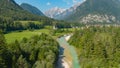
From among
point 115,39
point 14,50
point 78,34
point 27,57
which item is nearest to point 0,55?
point 14,50

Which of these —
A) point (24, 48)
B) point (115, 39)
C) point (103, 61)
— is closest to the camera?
point (103, 61)

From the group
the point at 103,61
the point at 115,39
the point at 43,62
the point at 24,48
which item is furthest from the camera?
the point at 115,39

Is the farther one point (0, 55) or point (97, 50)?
point (97, 50)

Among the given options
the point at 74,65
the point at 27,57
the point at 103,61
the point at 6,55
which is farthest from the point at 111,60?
the point at 6,55

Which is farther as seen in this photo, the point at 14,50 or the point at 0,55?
the point at 14,50

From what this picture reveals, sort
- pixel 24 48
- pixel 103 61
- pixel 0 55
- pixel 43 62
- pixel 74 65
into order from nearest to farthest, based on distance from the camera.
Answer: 1. pixel 0 55
2. pixel 43 62
3. pixel 103 61
4. pixel 24 48
5. pixel 74 65

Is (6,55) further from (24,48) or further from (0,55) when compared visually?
(24,48)

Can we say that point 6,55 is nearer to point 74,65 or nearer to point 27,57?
point 27,57

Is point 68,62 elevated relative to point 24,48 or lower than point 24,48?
lower

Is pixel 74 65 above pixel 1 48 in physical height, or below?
below
